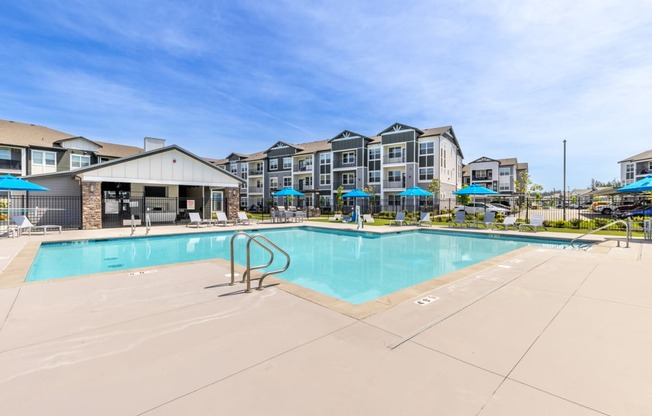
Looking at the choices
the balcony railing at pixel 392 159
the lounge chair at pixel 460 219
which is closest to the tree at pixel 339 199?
the balcony railing at pixel 392 159

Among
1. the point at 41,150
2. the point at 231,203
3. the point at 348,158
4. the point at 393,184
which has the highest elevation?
the point at 348,158

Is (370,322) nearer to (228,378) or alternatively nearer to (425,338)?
(425,338)

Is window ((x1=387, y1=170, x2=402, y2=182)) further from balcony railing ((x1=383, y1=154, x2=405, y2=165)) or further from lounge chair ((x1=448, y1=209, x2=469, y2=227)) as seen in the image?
lounge chair ((x1=448, y1=209, x2=469, y2=227))

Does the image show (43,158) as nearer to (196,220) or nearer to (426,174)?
(196,220)

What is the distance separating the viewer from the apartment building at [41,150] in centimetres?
2780

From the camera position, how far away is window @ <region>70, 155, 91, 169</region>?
2989 centimetres

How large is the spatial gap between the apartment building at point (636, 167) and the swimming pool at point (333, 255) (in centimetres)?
4280

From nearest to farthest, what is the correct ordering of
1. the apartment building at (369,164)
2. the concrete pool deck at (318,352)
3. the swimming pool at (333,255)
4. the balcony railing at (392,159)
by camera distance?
the concrete pool deck at (318,352)
the swimming pool at (333,255)
the apartment building at (369,164)
the balcony railing at (392,159)

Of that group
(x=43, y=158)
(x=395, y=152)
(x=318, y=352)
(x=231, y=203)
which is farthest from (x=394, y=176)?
(x=43, y=158)

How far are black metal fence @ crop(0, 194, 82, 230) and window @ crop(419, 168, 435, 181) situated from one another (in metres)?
30.9

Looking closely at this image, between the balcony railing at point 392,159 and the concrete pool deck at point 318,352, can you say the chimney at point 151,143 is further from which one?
the balcony railing at point 392,159

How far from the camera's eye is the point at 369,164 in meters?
37.4

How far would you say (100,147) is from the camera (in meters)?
31.7

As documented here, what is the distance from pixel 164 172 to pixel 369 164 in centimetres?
2405
